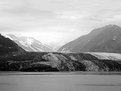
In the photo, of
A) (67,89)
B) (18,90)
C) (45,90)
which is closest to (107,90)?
(67,89)

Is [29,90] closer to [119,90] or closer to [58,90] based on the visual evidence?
[58,90]

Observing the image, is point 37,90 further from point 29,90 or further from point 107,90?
point 107,90

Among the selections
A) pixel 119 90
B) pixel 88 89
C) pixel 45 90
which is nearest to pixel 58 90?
pixel 45 90

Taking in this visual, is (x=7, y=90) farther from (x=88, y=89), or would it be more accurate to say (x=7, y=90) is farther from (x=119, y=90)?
(x=119, y=90)

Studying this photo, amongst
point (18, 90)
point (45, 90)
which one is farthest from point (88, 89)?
point (18, 90)

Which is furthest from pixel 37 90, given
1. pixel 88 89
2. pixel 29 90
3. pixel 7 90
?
pixel 88 89

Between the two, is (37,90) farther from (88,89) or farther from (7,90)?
(88,89)
